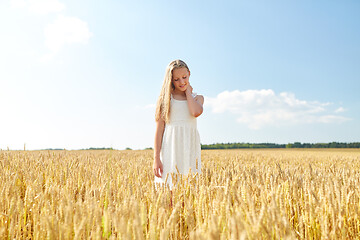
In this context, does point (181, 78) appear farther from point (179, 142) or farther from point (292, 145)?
point (292, 145)

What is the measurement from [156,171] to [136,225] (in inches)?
79.3

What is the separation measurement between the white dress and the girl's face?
0.55ft

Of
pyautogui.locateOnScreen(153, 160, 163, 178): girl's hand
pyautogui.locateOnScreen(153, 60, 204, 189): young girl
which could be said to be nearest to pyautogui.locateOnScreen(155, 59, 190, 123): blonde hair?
pyautogui.locateOnScreen(153, 60, 204, 189): young girl

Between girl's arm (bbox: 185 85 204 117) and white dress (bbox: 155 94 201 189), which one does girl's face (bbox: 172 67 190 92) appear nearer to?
girl's arm (bbox: 185 85 204 117)

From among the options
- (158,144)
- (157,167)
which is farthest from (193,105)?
(157,167)

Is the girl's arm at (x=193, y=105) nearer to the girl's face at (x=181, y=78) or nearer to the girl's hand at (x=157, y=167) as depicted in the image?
the girl's face at (x=181, y=78)

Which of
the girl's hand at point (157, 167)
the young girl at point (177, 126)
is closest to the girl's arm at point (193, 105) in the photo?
the young girl at point (177, 126)

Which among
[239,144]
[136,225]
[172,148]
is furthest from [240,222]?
[239,144]

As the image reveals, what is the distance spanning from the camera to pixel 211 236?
802 millimetres

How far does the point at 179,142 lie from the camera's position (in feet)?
9.38

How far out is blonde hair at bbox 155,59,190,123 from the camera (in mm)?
2832

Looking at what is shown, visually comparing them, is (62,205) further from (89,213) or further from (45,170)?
(45,170)

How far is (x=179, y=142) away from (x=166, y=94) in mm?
527

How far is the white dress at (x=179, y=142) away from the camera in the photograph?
2.85 meters
